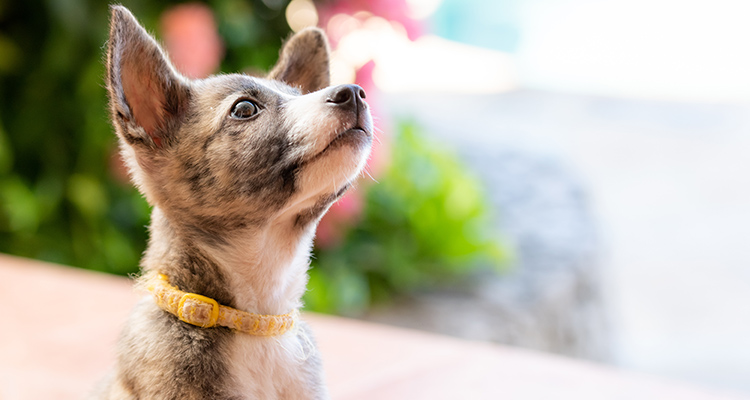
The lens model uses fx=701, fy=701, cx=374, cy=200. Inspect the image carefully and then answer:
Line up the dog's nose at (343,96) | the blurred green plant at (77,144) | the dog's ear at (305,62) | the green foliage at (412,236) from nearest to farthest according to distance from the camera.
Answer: the dog's nose at (343,96), the dog's ear at (305,62), the blurred green plant at (77,144), the green foliage at (412,236)

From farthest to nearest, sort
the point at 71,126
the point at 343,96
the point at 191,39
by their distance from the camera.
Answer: the point at 71,126 < the point at 191,39 < the point at 343,96

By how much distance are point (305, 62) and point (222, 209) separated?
285 millimetres

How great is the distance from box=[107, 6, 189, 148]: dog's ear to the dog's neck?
0.38ft

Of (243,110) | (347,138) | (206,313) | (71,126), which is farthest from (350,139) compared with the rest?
(71,126)

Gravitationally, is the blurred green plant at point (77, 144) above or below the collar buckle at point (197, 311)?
above

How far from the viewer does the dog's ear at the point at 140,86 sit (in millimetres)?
823

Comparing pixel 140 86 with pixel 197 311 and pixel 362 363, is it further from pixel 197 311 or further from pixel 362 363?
pixel 362 363

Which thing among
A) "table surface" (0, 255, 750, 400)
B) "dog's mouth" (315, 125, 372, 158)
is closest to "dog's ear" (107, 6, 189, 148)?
"dog's mouth" (315, 125, 372, 158)

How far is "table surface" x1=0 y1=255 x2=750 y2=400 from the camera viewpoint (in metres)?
1.52

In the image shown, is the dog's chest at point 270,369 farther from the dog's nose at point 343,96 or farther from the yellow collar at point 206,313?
the dog's nose at point 343,96

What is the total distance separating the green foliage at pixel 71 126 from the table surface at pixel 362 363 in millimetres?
346

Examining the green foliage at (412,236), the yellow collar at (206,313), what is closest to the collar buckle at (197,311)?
the yellow collar at (206,313)

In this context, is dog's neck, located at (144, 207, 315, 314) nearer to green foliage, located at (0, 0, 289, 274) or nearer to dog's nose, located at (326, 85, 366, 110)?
dog's nose, located at (326, 85, 366, 110)

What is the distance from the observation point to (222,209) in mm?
858
